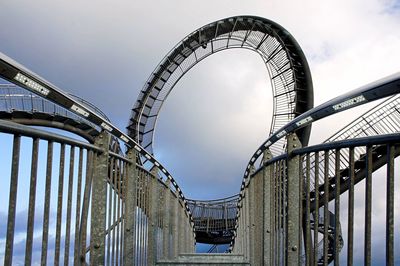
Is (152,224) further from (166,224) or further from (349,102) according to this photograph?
(349,102)

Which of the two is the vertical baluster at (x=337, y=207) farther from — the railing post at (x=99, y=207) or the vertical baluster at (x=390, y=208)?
the railing post at (x=99, y=207)

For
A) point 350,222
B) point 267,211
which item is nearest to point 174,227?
point 267,211

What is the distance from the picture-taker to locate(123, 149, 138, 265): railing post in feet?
12.8

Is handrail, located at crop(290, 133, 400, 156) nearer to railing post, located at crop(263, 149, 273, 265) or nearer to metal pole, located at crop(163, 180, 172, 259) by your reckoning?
railing post, located at crop(263, 149, 273, 265)

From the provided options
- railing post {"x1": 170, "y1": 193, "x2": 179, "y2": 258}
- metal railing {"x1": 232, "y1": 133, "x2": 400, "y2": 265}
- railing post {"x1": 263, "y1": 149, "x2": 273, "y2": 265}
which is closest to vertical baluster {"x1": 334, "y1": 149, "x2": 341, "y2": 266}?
metal railing {"x1": 232, "y1": 133, "x2": 400, "y2": 265}

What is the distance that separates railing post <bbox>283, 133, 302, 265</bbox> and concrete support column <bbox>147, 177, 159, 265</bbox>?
2416 millimetres

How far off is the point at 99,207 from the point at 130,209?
3.67ft

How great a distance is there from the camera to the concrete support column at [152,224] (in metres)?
5.11

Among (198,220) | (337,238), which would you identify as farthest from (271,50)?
(337,238)

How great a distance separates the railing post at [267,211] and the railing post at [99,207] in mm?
1577

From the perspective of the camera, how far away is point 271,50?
2092cm

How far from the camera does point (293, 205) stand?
2924 mm

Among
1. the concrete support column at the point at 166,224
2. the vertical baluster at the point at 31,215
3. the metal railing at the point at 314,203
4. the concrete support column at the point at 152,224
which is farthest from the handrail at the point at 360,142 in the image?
the concrete support column at the point at 166,224

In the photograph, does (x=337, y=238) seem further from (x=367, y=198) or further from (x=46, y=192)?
(x=46, y=192)
